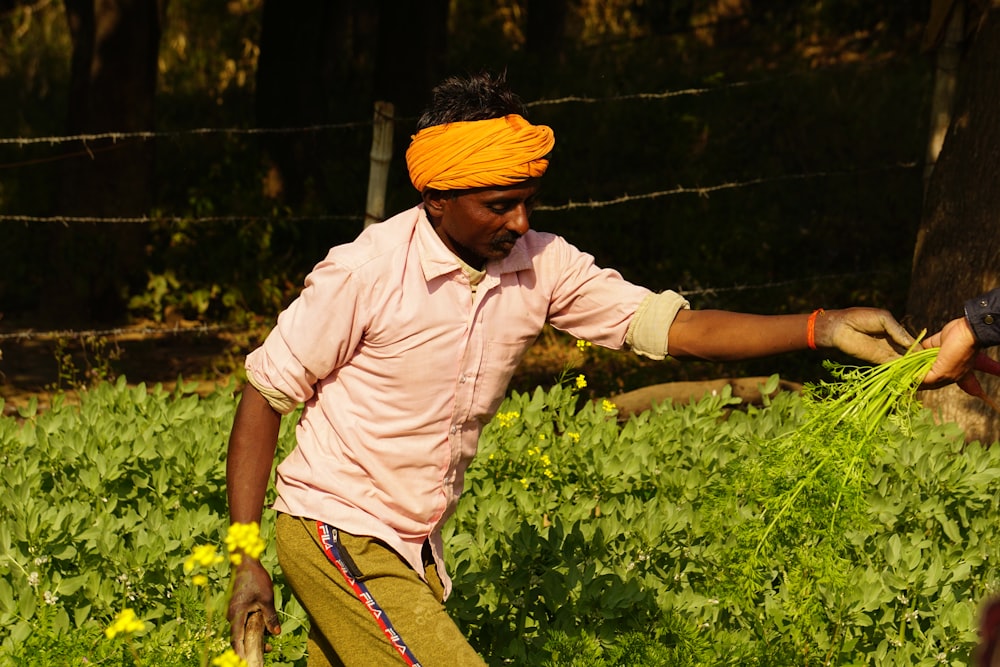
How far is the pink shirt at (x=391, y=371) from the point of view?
3.33 m

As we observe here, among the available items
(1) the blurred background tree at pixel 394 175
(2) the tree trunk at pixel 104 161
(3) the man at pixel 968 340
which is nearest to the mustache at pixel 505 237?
(3) the man at pixel 968 340

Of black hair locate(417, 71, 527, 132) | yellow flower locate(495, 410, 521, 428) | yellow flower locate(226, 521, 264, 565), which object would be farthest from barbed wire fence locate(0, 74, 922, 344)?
yellow flower locate(226, 521, 264, 565)

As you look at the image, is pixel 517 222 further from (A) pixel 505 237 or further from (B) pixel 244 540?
(B) pixel 244 540

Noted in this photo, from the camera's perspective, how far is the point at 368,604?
10.8 ft

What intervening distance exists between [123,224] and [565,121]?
5.19 m

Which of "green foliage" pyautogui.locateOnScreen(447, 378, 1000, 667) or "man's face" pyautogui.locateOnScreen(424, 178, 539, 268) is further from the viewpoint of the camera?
"green foliage" pyautogui.locateOnScreen(447, 378, 1000, 667)

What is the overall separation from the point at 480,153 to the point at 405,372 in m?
0.58

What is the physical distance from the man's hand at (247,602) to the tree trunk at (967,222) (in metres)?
4.83

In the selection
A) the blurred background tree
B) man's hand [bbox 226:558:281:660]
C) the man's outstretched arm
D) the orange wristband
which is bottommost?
the blurred background tree

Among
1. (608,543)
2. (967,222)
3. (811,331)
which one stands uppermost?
(811,331)

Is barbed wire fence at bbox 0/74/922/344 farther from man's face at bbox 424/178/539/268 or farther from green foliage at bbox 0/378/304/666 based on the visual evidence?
man's face at bbox 424/178/539/268

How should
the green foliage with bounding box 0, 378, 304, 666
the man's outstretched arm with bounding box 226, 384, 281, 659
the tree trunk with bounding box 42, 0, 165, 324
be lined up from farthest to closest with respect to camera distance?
the tree trunk with bounding box 42, 0, 165, 324
the green foliage with bounding box 0, 378, 304, 666
the man's outstretched arm with bounding box 226, 384, 281, 659

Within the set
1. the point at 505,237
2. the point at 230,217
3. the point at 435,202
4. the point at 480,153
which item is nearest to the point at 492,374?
the point at 505,237

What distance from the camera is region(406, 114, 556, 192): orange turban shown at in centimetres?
334
